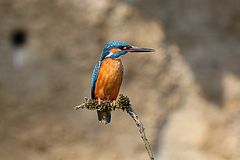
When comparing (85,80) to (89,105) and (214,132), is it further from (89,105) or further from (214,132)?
(89,105)

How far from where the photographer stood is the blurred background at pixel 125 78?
1102 cm

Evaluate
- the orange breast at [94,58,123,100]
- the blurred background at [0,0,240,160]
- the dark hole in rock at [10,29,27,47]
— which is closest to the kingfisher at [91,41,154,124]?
the orange breast at [94,58,123,100]

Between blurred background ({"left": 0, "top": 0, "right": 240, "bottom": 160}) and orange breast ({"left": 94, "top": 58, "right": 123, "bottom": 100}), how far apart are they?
5330 mm

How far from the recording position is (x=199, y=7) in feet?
37.9

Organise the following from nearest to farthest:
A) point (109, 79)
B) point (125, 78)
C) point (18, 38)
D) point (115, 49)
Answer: point (115, 49), point (109, 79), point (18, 38), point (125, 78)

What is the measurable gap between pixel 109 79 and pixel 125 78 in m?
5.62

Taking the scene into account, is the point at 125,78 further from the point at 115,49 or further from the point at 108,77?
the point at 115,49

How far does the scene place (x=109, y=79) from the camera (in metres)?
5.66

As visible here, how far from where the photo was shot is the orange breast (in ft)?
18.4

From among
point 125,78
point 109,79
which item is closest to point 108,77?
point 109,79

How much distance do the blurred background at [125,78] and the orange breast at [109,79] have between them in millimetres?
5330

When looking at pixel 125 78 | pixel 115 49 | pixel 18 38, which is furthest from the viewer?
pixel 125 78

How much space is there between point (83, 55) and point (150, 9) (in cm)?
125

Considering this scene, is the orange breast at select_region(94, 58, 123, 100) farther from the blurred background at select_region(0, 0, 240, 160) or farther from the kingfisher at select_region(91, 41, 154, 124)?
the blurred background at select_region(0, 0, 240, 160)
